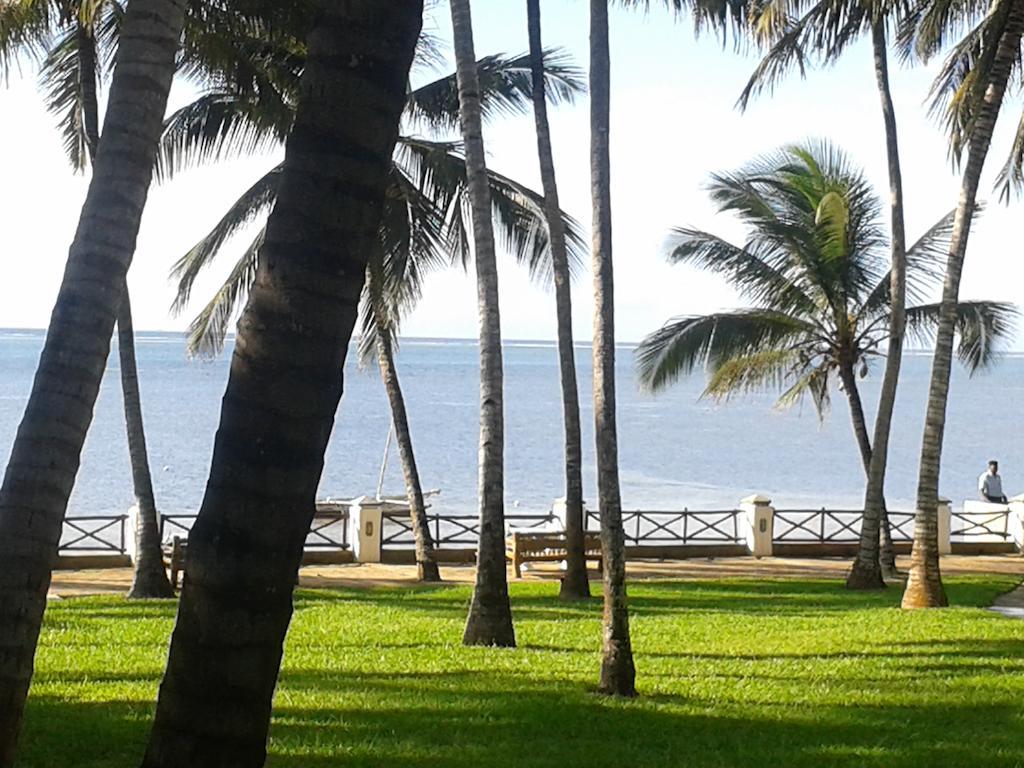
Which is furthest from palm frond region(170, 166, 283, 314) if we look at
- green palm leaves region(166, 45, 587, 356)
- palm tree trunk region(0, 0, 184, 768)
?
palm tree trunk region(0, 0, 184, 768)

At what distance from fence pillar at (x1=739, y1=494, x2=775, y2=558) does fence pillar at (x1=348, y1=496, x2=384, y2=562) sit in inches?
276

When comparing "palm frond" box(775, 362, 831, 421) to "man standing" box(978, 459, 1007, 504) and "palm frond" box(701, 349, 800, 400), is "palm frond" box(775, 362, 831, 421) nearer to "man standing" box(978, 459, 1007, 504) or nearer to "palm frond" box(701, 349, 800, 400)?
"palm frond" box(701, 349, 800, 400)

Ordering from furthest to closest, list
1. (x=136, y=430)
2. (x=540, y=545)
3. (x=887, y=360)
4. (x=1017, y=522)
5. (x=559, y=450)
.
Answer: (x=559, y=450), (x=1017, y=522), (x=540, y=545), (x=887, y=360), (x=136, y=430)

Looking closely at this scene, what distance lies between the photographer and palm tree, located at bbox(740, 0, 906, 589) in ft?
62.6

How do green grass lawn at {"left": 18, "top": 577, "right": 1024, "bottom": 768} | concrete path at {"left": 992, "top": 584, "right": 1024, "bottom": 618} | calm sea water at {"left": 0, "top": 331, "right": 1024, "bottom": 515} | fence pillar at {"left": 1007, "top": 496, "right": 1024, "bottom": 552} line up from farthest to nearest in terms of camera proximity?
calm sea water at {"left": 0, "top": 331, "right": 1024, "bottom": 515}
fence pillar at {"left": 1007, "top": 496, "right": 1024, "bottom": 552}
concrete path at {"left": 992, "top": 584, "right": 1024, "bottom": 618}
green grass lawn at {"left": 18, "top": 577, "right": 1024, "bottom": 768}

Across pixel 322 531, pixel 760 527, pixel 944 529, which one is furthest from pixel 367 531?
pixel 944 529

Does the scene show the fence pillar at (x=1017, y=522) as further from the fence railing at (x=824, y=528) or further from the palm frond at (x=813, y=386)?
the palm frond at (x=813, y=386)

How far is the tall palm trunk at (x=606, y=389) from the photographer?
957 centimetres

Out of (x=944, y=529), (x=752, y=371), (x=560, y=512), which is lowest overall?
(x=944, y=529)

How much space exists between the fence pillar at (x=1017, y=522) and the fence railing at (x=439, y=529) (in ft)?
29.8

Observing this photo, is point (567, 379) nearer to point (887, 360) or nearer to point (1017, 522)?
point (887, 360)

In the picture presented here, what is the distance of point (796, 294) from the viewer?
24031mm

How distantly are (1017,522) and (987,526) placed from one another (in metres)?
1.05

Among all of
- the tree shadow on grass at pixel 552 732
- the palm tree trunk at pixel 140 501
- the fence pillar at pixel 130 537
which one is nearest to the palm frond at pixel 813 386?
the fence pillar at pixel 130 537
